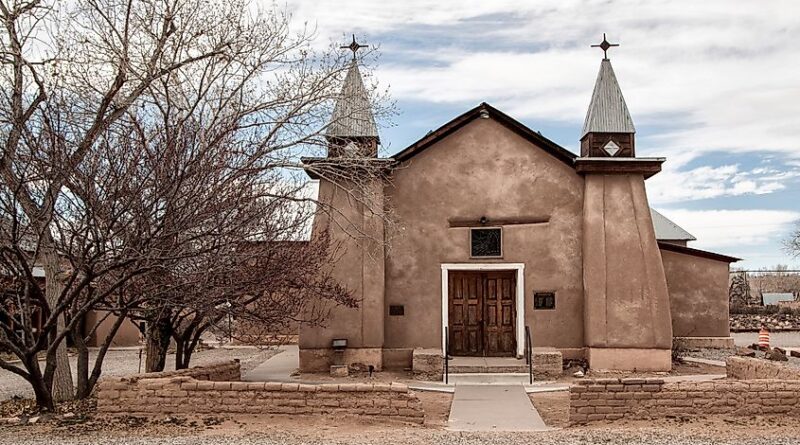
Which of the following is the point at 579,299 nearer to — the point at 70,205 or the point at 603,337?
the point at 603,337

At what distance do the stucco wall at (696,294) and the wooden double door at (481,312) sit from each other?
5.56m

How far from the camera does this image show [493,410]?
13.1m

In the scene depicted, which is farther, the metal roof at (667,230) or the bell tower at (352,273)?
the metal roof at (667,230)

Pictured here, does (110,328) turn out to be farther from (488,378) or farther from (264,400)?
(264,400)

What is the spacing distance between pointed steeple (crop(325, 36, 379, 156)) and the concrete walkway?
481cm

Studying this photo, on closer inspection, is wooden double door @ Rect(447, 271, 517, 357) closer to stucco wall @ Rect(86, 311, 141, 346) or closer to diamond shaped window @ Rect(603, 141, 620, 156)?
diamond shaped window @ Rect(603, 141, 620, 156)

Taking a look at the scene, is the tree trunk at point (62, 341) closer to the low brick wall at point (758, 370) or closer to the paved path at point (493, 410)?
the paved path at point (493, 410)

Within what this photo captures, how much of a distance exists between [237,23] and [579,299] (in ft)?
30.7

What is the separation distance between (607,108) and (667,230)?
1491 centimetres

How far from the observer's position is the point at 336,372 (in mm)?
17719

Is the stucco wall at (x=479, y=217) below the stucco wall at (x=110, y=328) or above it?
above

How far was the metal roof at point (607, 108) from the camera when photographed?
18.9 meters

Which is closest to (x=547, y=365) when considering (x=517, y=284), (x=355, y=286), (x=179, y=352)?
(x=517, y=284)

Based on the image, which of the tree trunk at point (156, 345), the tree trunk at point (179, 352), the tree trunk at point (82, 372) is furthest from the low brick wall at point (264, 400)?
the tree trunk at point (179, 352)
